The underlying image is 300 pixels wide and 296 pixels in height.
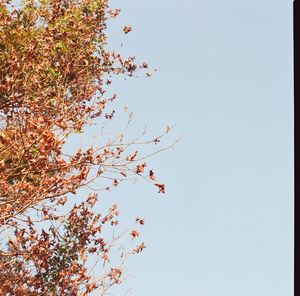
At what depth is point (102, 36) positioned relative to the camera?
1728 centimetres

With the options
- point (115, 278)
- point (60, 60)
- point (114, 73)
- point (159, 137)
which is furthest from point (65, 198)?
point (114, 73)

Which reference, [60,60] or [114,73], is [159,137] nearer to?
[60,60]

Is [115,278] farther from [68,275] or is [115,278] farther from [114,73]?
[114,73]

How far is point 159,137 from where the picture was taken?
904 centimetres

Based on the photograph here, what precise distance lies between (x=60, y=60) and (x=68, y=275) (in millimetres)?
6362

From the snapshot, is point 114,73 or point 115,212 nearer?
point 115,212

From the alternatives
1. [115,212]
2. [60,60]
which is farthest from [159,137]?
[60,60]
